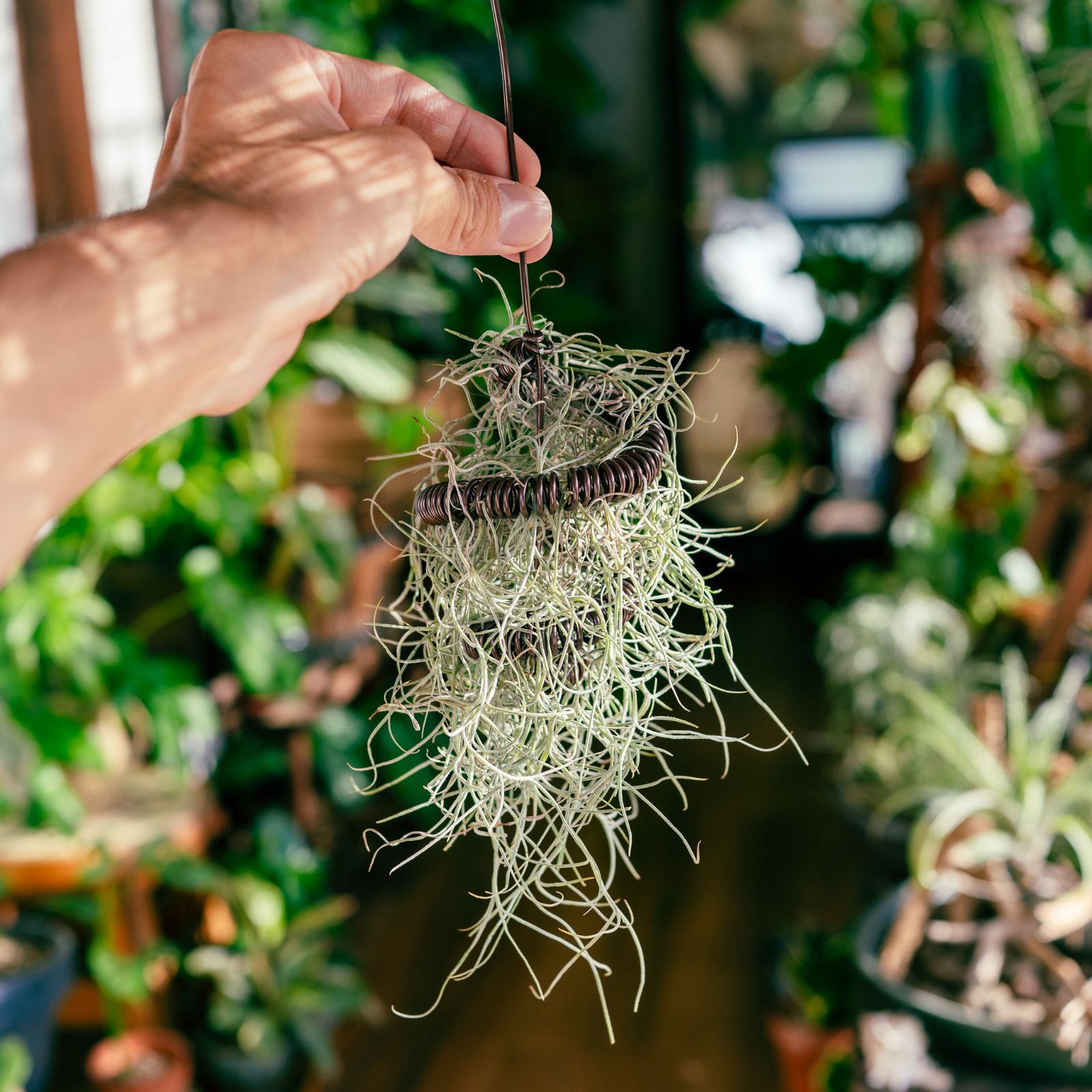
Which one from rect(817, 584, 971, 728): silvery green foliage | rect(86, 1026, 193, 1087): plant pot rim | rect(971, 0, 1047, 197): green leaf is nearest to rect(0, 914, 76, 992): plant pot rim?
rect(86, 1026, 193, 1087): plant pot rim

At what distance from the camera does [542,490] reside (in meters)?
0.55

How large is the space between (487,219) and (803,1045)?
159 cm

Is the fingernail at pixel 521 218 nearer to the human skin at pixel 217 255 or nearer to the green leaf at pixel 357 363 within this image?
the human skin at pixel 217 255

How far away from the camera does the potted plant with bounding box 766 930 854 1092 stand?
5.80 feet

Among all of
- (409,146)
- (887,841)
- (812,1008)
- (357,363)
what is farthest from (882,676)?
(409,146)

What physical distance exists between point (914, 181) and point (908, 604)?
39.2 inches

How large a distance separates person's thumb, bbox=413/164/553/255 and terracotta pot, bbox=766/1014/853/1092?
60.2 inches

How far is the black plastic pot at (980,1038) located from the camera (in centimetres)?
123

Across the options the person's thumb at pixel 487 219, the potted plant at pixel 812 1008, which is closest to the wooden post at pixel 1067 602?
the potted plant at pixel 812 1008

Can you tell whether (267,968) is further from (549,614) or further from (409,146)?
(409,146)

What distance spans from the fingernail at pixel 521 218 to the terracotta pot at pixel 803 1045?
1527 mm

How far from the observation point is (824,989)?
181cm

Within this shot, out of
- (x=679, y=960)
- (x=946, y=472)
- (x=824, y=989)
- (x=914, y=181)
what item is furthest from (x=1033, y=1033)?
(x=914, y=181)

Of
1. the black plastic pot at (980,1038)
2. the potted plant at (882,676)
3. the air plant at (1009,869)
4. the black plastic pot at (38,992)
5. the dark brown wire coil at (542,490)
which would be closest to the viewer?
the dark brown wire coil at (542,490)
